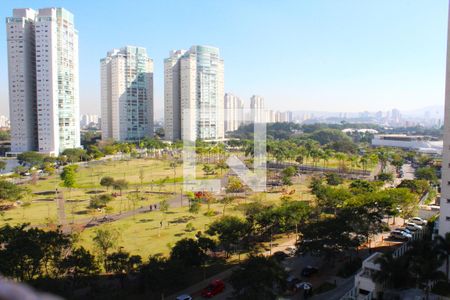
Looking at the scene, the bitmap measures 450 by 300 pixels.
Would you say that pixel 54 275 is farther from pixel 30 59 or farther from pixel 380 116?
Result: pixel 380 116

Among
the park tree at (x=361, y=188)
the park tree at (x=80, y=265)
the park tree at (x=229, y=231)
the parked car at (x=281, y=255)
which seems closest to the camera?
the park tree at (x=80, y=265)

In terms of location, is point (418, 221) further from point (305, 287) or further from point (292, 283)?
point (305, 287)

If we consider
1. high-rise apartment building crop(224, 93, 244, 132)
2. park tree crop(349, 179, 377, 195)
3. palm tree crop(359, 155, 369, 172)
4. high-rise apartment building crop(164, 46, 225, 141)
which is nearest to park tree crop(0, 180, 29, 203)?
park tree crop(349, 179, 377, 195)

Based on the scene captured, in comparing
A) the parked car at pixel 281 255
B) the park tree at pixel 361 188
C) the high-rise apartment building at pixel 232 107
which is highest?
the high-rise apartment building at pixel 232 107

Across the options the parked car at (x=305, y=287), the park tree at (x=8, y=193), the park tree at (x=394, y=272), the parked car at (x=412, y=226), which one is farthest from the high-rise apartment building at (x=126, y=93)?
the park tree at (x=394, y=272)

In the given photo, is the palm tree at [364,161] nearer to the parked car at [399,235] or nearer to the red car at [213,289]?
the parked car at [399,235]

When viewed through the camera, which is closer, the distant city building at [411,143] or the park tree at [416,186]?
the park tree at [416,186]

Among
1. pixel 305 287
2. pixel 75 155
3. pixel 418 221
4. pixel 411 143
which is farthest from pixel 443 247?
pixel 411 143
